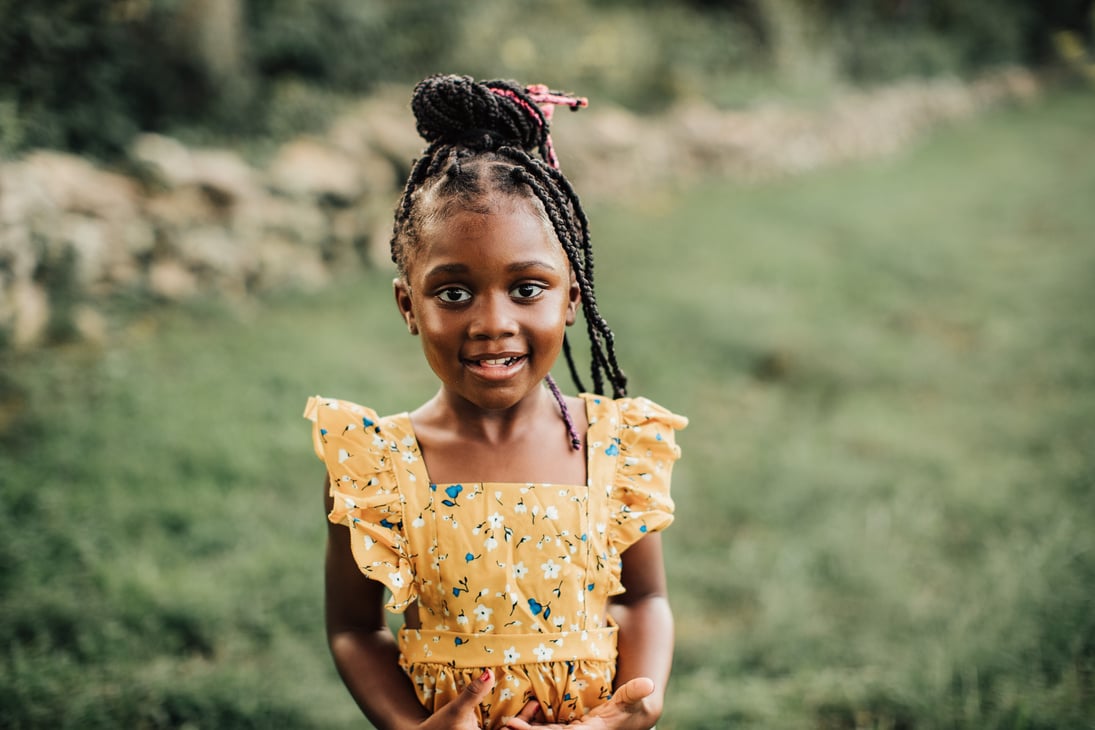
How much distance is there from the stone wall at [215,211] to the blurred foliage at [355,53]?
294mm

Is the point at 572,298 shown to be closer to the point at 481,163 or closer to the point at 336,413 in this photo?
the point at 481,163

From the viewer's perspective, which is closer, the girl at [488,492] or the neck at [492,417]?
the girl at [488,492]

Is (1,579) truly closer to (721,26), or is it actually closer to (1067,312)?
(1067,312)

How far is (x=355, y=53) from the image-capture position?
7414mm

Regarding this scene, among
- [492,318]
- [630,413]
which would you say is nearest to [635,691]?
[630,413]

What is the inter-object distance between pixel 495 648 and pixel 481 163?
91cm

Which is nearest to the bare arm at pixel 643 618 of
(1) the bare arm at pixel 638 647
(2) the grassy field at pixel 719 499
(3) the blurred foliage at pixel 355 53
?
(1) the bare arm at pixel 638 647

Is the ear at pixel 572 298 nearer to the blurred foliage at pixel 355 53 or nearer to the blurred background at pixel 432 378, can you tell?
the blurred background at pixel 432 378

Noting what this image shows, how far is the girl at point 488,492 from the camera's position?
1585 millimetres

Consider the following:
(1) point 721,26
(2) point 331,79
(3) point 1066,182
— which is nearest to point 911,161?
(3) point 1066,182

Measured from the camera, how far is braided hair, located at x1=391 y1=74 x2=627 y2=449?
63.6 inches

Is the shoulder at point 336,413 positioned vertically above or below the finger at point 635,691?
above

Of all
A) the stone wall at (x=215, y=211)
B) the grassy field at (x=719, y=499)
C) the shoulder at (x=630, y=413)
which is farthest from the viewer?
the stone wall at (x=215, y=211)

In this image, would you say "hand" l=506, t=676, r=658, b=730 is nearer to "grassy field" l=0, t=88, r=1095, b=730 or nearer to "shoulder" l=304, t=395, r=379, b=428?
"shoulder" l=304, t=395, r=379, b=428
